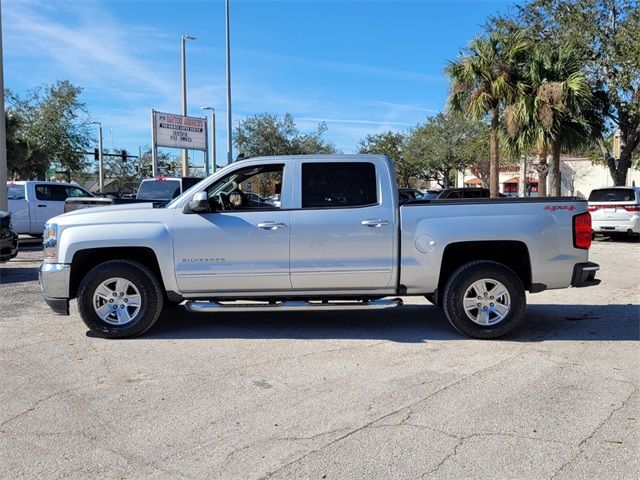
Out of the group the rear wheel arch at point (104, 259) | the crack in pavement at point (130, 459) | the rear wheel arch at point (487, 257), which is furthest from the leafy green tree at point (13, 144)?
the crack in pavement at point (130, 459)

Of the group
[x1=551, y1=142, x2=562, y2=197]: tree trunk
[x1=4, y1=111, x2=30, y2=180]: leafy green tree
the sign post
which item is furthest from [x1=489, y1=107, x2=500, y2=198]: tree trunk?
[x1=4, y1=111, x2=30, y2=180]: leafy green tree

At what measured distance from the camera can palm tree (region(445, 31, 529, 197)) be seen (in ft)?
65.6

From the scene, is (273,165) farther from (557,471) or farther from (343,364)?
(557,471)

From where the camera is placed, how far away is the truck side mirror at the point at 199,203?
614cm

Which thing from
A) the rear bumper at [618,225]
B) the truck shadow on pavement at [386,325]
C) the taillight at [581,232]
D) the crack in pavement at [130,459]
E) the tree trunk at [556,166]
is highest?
the tree trunk at [556,166]

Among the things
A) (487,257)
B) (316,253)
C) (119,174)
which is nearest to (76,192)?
(316,253)

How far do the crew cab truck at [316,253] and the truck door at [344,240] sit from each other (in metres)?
0.01

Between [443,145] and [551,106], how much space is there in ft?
85.0

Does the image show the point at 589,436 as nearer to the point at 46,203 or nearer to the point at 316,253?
the point at 316,253

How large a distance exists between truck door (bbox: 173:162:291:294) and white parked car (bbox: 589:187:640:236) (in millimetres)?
13589

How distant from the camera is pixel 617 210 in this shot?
55.4 feet

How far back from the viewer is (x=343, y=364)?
18.0 ft

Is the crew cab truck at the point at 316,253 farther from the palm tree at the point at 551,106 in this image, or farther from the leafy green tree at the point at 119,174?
the leafy green tree at the point at 119,174

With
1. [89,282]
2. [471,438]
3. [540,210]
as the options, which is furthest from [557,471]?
[89,282]
